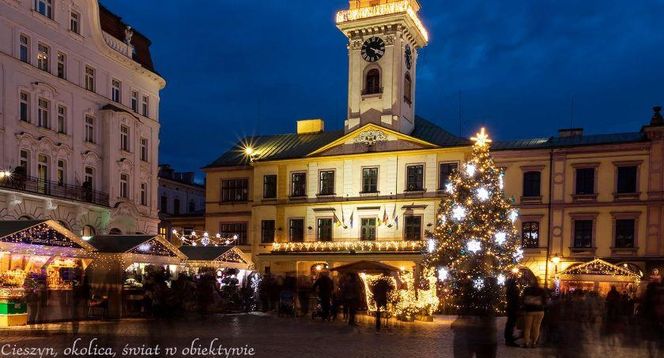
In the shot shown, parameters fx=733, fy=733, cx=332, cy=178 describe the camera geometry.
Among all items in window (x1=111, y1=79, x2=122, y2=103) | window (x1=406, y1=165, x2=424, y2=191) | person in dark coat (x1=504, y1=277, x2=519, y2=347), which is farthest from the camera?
window (x1=406, y1=165, x2=424, y2=191)

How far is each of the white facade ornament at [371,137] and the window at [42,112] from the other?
20385mm

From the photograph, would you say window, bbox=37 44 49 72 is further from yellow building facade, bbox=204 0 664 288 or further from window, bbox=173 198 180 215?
window, bbox=173 198 180 215

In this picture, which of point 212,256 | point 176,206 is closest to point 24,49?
point 212,256

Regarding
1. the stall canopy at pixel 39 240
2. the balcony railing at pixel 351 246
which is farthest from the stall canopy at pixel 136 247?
the balcony railing at pixel 351 246

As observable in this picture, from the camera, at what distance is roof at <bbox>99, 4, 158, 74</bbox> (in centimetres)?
3628

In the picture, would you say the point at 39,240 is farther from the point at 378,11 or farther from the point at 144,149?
the point at 378,11

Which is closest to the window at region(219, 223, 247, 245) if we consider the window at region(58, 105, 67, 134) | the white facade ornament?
the white facade ornament

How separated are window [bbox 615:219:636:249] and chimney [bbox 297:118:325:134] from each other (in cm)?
2152

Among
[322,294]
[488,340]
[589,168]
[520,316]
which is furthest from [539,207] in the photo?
[488,340]

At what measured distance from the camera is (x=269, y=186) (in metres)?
49.3

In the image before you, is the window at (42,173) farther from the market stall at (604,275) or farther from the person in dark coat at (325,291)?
the market stall at (604,275)

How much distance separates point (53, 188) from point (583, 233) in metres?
28.6

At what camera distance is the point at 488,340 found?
11328 mm

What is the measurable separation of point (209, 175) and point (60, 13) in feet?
66.5
